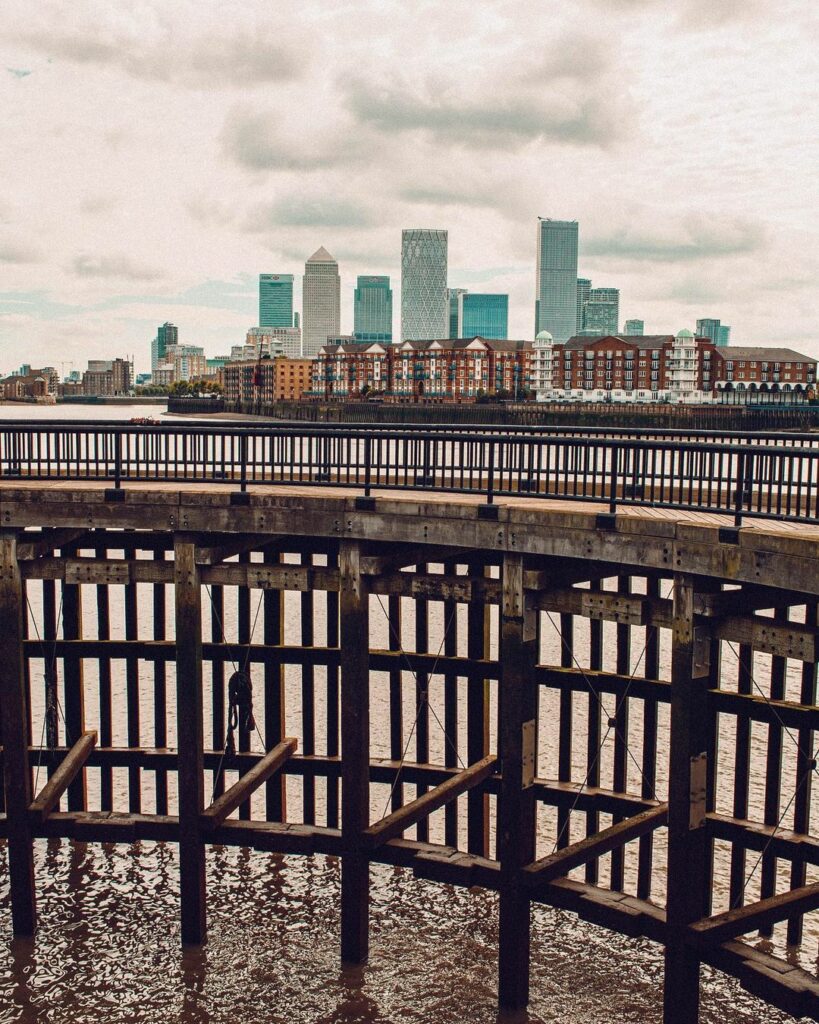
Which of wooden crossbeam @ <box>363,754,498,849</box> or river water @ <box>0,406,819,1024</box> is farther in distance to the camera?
wooden crossbeam @ <box>363,754,498,849</box>

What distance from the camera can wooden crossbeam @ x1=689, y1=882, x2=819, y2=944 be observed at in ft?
34.9

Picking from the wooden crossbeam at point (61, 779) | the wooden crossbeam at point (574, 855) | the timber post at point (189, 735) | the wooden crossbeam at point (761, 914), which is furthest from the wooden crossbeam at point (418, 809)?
the wooden crossbeam at point (61, 779)

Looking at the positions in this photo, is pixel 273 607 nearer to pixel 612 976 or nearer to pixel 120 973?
Answer: pixel 120 973

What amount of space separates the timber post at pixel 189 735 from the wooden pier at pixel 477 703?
0.03 metres

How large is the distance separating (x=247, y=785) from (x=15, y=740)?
120 inches

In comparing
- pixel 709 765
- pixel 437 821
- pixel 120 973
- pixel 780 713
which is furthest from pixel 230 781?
pixel 780 713

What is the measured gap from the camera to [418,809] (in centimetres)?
1289

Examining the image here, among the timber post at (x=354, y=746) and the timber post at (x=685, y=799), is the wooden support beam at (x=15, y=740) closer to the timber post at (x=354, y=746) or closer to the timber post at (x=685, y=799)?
the timber post at (x=354, y=746)

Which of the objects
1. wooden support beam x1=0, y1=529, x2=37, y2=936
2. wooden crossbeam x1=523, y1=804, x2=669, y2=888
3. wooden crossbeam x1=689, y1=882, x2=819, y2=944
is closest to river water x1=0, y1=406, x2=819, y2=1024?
wooden support beam x1=0, y1=529, x2=37, y2=936

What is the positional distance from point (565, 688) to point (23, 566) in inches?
284

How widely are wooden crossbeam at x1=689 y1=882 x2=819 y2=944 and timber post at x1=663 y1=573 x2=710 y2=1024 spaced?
280mm

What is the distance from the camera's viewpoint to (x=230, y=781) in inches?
738

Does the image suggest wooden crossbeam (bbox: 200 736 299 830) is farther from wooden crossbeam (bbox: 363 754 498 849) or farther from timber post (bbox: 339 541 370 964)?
wooden crossbeam (bbox: 363 754 498 849)

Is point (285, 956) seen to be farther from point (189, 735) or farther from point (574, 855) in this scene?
point (574, 855)
